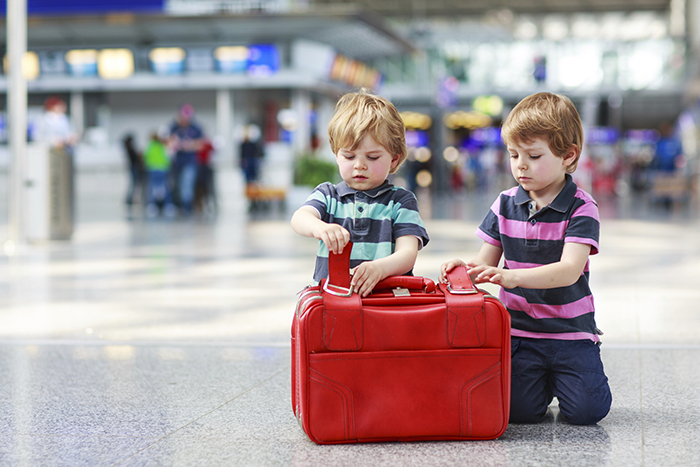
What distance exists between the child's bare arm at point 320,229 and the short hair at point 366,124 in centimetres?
24

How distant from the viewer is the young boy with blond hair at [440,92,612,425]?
2529 millimetres

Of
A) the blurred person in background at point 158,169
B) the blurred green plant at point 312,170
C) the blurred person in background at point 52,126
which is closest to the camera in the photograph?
the blurred person in background at point 52,126

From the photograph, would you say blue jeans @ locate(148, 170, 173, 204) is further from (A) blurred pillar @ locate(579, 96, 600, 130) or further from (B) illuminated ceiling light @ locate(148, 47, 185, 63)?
(A) blurred pillar @ locate(579, 96, 600, 130)

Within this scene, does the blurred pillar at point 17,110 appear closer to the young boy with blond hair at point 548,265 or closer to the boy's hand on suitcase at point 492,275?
the young boy with blond hair at point 548,265

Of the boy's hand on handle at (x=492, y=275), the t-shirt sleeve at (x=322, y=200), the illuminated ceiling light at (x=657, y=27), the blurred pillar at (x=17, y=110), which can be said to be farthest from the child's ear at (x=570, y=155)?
the illuminated ceiling light at (x=657, y=27)

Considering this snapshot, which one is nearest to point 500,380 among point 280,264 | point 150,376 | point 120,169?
point 150,376

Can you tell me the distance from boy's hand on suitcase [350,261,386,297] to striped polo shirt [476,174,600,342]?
0.57 metres

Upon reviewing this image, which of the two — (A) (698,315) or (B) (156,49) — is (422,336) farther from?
(B) (156,49)

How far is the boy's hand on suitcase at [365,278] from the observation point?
2328 millimetres

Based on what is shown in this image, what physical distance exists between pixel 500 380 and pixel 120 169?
19678 millimetres

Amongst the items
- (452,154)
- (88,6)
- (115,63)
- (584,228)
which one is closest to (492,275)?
(584,228)

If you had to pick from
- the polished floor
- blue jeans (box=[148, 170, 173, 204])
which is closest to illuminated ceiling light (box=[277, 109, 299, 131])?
blue jeans (box=[148, 170, 173, 204])

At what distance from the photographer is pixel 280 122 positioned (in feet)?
65.9

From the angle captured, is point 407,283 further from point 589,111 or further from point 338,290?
point 589,111
